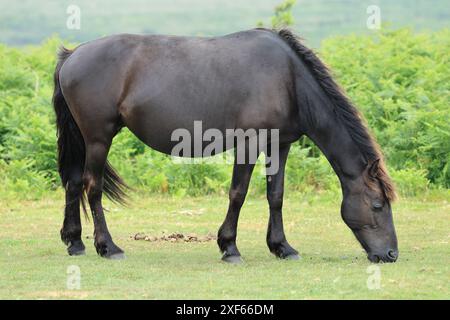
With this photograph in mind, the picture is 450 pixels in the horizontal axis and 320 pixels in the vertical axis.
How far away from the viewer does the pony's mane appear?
887 cm

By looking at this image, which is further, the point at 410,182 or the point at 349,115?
the point at 410,182

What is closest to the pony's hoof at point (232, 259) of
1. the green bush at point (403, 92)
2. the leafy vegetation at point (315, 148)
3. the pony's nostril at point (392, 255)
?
the pony's nostril at point (392, 255)

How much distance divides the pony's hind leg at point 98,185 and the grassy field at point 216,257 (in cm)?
17

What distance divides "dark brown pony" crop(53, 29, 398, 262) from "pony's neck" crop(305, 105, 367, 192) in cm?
1

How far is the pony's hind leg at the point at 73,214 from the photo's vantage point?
9734 millimetres

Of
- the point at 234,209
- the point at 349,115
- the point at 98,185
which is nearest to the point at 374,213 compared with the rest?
the point at 349,115

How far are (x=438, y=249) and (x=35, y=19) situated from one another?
1506 inches

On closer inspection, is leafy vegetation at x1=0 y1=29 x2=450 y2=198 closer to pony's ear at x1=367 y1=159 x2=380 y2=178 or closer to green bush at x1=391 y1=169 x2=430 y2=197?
green bush at x1=391 y1=169 x2=430 y2=197

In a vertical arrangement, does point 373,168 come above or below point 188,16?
above

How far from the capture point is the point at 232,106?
29.8 ft

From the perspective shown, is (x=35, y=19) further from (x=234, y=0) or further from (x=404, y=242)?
(x=404, y=242)

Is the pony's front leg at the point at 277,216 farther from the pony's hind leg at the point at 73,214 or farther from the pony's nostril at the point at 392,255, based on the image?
the pony's hind leg at the point at 73,214

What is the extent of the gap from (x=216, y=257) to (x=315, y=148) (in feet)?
22.5

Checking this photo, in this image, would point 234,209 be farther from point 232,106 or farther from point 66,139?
point 66,139
